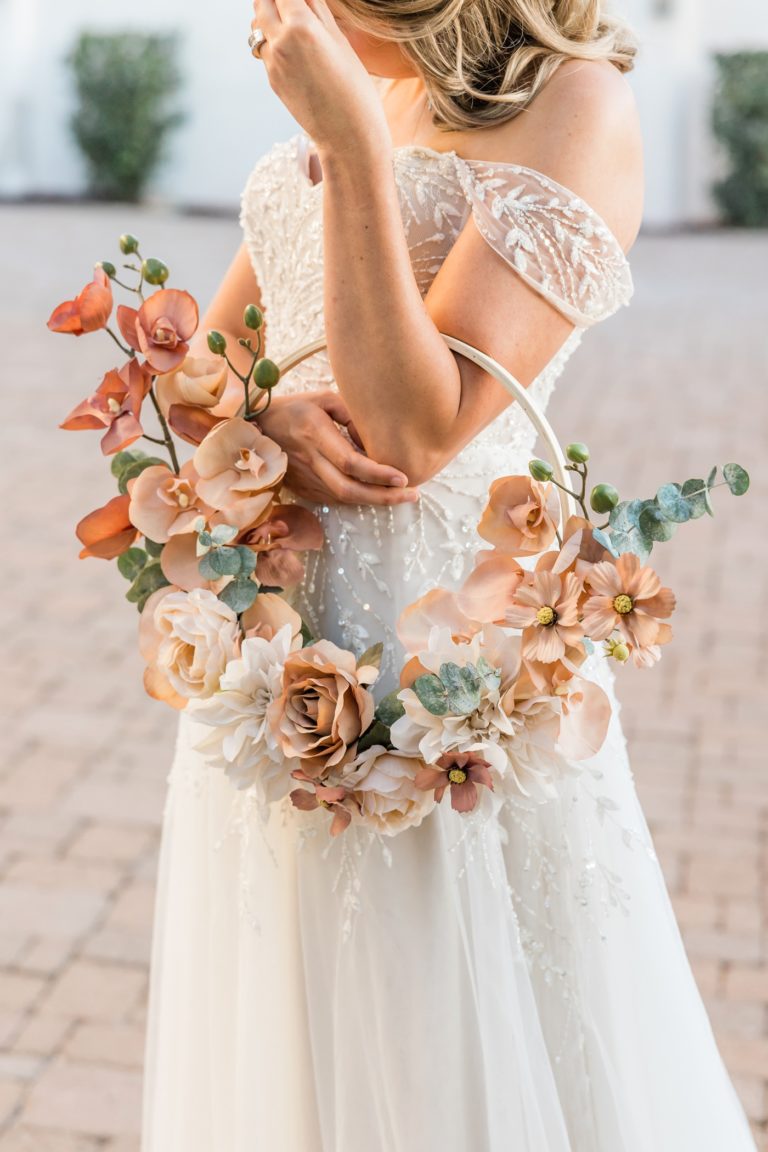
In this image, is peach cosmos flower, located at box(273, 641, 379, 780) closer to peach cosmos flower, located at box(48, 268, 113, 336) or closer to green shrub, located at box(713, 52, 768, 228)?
peach cosmos flower, located at box(48, 268, 113, 336)

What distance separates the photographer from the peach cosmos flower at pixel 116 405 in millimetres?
1511

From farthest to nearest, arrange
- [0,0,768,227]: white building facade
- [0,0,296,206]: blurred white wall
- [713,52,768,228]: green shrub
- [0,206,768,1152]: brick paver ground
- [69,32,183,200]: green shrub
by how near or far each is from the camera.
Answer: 1. [0,0,296,206]: blurred white wall
2. [69,32,183,200]: green shrub
3. [0,0,768,227]: white building facade
4. [713,52,768,228]: green shrub
5. [0,206,768,1152]: brick paver ground

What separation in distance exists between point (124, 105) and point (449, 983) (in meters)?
14.0

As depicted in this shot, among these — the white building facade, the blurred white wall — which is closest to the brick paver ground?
the white building facade

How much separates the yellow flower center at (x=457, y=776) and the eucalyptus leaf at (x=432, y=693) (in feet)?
0.22

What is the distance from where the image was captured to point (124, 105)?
14.4 metres

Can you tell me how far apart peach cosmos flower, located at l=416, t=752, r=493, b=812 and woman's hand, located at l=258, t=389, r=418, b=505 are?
0.30m

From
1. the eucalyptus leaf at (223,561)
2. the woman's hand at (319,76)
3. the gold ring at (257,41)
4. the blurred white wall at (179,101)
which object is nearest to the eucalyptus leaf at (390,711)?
the eucalyptus leaf at (223,561)

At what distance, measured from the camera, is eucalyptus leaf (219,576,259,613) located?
1515 mm

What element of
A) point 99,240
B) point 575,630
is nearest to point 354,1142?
point 575,630

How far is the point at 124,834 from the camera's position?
3629mm

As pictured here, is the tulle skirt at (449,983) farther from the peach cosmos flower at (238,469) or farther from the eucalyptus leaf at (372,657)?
the peach cosmos flower at (238,469)

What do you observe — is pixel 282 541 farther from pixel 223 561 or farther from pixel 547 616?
pixel 547 616

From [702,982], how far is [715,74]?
1228 cm
